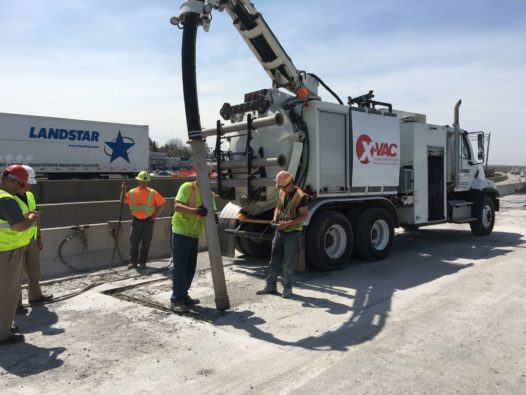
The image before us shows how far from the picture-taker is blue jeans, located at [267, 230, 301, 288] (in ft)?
21.2

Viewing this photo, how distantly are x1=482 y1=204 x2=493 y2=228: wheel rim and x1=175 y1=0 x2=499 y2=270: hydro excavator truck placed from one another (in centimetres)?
295

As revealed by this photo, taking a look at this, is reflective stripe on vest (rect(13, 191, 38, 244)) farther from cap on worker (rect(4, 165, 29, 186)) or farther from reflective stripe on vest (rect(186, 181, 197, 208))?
reflective stripe on vest (rect(186, 181, 197, 208))

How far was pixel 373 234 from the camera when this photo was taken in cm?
908

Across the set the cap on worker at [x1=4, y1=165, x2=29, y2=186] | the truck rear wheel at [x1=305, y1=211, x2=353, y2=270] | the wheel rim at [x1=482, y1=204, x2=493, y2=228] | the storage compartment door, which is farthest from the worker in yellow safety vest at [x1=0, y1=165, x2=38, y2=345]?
the wheel rim at [x1=482, y1=204, x2=493, y2=228]

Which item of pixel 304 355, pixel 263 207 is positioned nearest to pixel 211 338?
pixel 304 355

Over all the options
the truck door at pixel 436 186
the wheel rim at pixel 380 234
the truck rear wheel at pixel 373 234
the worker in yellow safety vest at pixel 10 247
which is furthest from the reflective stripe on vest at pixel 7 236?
the truck door at pixel 436 186

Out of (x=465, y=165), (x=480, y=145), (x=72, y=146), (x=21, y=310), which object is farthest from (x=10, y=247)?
(x=72, y=146)

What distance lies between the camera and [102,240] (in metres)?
8.52

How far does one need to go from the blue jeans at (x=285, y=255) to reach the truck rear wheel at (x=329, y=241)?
45.8 inches

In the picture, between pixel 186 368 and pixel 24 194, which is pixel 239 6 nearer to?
pixel 24 194

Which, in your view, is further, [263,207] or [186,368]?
[263,207]

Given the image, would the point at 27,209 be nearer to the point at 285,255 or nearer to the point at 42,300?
the point at 42,300

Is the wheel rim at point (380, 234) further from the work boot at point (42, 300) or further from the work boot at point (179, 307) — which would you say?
the work boot at point (42, 300)

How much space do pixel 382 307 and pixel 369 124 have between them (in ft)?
13.6
